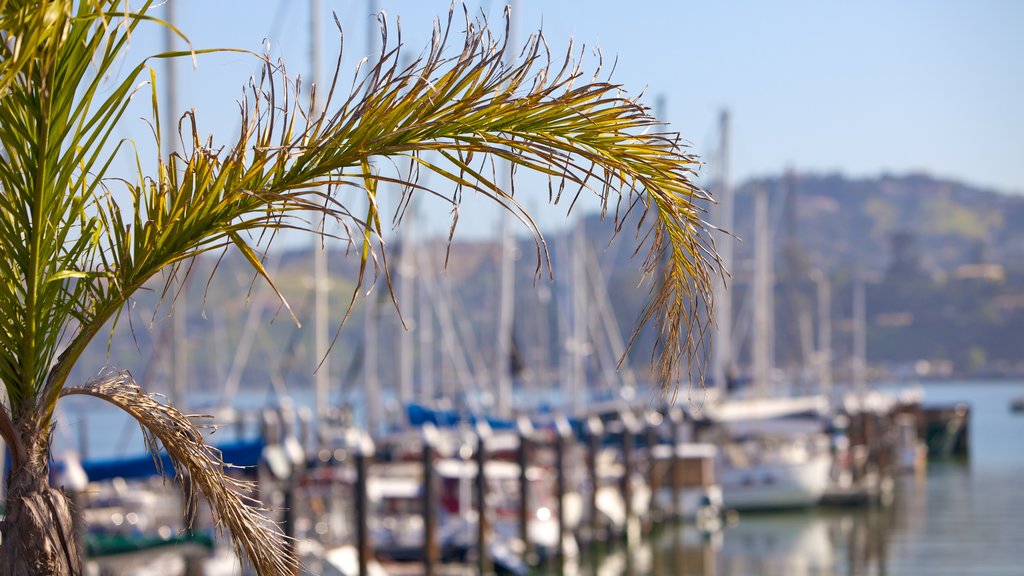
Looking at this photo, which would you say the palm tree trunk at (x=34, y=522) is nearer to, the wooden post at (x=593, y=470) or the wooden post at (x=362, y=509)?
the wooden post at (x=362, y=509)

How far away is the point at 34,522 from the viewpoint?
5758 millimetres

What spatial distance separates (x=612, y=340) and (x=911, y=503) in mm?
14951

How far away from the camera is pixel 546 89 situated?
5.70 m

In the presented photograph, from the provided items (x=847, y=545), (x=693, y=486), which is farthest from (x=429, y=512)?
(x=693, y=486)

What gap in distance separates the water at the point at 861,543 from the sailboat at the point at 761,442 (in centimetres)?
74

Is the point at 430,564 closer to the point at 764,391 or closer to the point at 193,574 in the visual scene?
the point at 193,574

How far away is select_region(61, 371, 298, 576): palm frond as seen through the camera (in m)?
6.01

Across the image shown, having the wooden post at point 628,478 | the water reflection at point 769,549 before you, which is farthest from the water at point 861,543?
the wooden post at point 628,478

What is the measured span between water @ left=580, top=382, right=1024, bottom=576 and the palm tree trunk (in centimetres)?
2397

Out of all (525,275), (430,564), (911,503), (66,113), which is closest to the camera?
(66,113)

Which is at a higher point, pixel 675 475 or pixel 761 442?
pixel 761 442

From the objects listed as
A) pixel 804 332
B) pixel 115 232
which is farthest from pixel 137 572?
pixel 804 332

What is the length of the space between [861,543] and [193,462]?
3194 cm

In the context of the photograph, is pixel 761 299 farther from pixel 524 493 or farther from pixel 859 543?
pixel 524 493
